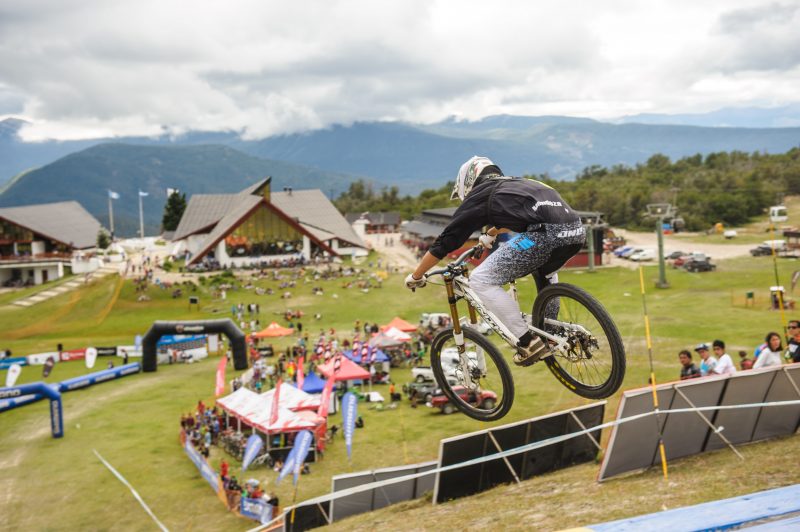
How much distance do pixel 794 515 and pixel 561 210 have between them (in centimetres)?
359

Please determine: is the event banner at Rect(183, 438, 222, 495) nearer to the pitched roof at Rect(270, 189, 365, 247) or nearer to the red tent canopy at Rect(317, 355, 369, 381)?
the red tent canopy at Rect(317, 355, 369, 381)

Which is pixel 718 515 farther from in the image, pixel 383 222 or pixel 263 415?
pixel 383 222

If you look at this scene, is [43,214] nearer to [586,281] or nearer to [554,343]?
[586,281]

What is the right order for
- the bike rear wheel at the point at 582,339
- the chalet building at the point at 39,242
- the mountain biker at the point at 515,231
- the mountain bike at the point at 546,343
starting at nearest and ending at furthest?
the bike rear wheel at the point at 582,339 < the mountain bike at the point at 546,343 < the mountain biker at the point at 515,231 < the chalet building at the point at 39,242

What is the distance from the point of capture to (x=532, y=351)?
22.4 feet

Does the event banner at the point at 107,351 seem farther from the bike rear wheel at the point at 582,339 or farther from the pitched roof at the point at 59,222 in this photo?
the pitched roof at the point at 59,222

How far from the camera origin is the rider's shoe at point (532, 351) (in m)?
6.83

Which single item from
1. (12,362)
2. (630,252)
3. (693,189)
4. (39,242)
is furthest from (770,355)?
(39,242)

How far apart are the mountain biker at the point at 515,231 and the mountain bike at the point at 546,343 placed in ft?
0.60

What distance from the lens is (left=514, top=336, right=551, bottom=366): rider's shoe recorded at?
22.4 ft

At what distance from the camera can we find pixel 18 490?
2672 cm

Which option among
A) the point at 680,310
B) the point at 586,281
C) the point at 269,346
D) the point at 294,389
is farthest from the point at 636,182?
the point at 294,389

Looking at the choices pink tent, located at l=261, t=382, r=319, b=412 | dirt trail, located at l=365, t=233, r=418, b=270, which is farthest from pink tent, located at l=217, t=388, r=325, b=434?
dirt trail, located at l=365, t=233, r=418, b=270

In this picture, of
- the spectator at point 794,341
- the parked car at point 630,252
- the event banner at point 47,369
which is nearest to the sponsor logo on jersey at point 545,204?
the spectator at point 794,341
